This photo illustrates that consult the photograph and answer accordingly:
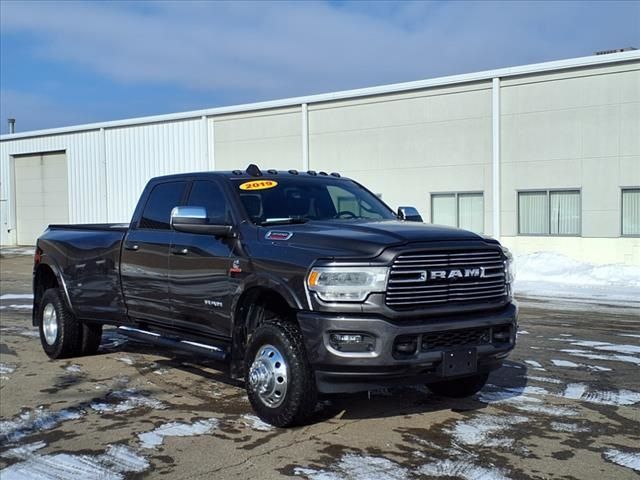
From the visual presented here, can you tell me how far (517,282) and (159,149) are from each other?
710 inches

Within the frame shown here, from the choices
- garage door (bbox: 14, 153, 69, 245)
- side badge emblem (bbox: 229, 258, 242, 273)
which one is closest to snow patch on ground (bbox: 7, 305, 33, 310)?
side badge emblem (bbox: 229, 258, 242, 273)

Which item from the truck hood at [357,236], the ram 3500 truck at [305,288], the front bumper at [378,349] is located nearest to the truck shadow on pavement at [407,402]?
the ram 3500 truck at [305,288]

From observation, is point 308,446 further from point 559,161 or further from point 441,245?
point 559,161

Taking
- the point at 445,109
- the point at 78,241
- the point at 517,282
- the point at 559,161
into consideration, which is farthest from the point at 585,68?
the point at 78,241

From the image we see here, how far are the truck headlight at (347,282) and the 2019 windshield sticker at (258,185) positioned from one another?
167 centimetres

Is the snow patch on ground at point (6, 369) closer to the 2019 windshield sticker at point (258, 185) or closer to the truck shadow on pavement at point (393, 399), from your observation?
the truck shadow on pavement at point (393, 399)

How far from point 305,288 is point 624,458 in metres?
2.48

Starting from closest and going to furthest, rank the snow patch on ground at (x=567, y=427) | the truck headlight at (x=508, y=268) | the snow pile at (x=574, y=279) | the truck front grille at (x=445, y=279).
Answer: the truck front grille at (x=445, y=279) → the snow patch on ground at (x=567, y=427) → the truck headlight at (x=508, y=268) → the snow pile at (x=574, y=279)

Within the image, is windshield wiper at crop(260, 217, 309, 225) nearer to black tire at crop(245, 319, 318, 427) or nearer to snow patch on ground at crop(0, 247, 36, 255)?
black tire at crop(245, 319, 318, 427)

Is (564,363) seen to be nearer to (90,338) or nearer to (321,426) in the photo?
(321,426)

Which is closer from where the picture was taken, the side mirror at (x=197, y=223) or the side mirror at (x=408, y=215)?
the side mirror at (x=197, y=223)

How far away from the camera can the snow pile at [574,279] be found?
15969mm

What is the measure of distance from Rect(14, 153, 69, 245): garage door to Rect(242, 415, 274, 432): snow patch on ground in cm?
3227

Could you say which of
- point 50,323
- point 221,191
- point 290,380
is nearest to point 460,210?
point 50,323
